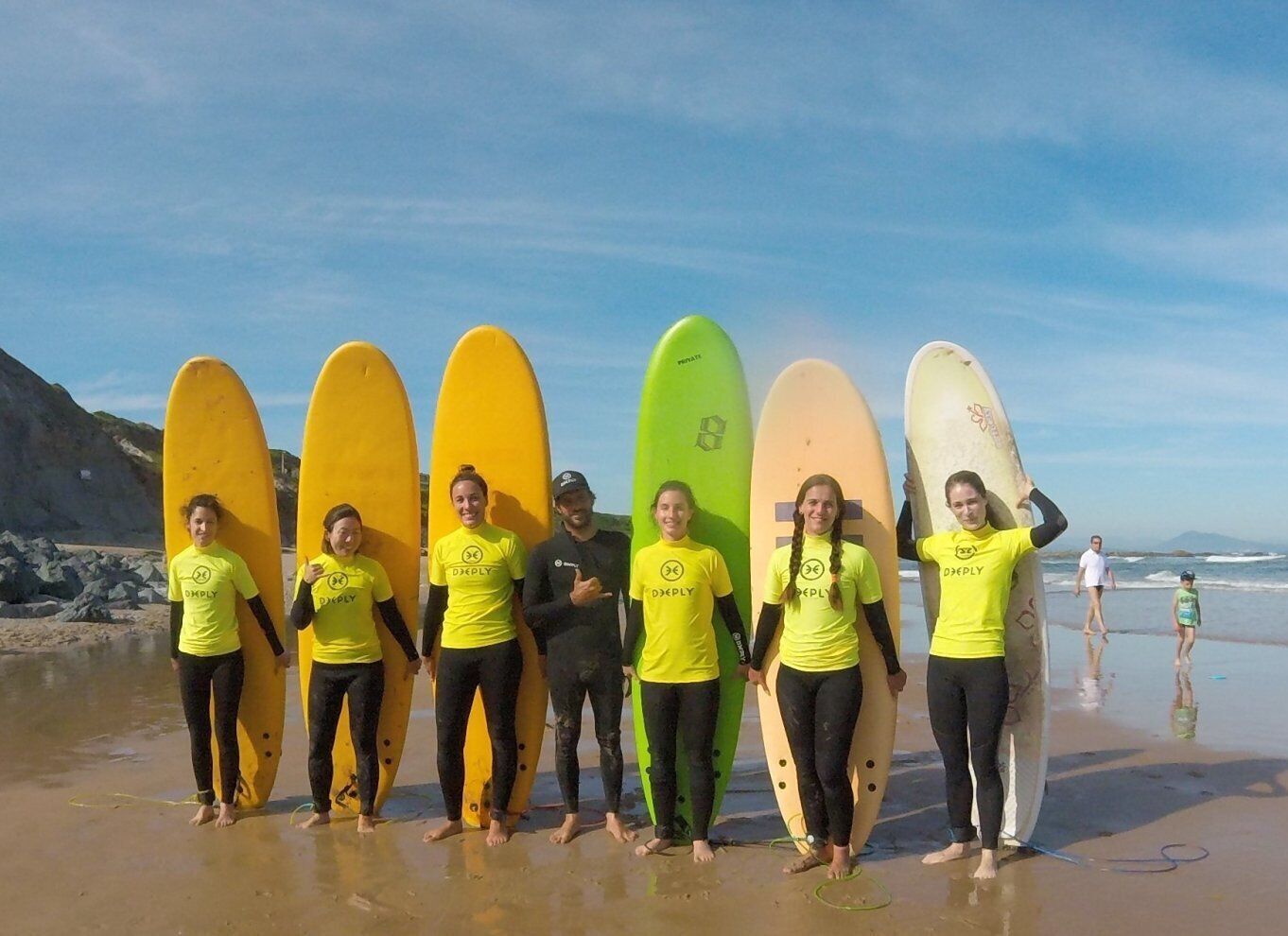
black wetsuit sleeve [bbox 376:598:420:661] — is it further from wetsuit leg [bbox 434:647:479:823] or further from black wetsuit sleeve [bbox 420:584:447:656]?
wetsuit leg [bbox 434:647:479:823]

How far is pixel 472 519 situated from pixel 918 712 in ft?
13.2

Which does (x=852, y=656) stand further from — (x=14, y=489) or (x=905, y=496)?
(x=14, y=489)

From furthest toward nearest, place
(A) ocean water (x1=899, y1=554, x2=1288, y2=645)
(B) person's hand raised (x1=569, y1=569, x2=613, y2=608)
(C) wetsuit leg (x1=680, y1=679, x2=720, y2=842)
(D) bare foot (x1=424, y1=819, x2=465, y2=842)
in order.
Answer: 1. (A) ocean water (x1=899, y1=554, x2=1288, y2=645)
2. (D) bare foot (x1=424, y1=819, x2=465, y2=842)
3. (B) person's hand raised (x1=569, y1=569, x2=613, y2=608)
4. (C) wetsuit leg (x1=680, y1=679, x2=720, y2=842)

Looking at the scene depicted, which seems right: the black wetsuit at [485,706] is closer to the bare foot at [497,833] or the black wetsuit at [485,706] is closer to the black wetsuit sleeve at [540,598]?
the bare foot at [497,833]

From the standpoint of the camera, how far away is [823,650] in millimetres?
3422

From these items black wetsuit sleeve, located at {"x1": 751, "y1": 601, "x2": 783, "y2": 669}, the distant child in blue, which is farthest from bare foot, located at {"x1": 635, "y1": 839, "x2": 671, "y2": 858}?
the distant child in blue

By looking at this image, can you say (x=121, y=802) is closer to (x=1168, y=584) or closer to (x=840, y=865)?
(x=840, y=865)

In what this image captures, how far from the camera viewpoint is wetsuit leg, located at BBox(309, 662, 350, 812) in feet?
12.9

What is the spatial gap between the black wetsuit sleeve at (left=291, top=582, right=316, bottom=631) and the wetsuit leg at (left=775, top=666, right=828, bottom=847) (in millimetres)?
1958

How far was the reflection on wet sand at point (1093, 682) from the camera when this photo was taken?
22.7 feet

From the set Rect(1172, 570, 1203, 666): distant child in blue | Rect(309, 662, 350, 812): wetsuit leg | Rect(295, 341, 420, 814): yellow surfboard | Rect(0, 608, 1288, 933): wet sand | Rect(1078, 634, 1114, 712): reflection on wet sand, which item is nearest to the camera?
Rect(0, 608, 1288, 933): wet sand

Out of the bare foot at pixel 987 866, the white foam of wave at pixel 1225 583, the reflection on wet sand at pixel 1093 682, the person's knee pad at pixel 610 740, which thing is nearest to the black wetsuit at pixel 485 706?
the person's knee pad at pixel 610 740

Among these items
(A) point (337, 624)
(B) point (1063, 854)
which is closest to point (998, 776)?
(B) point (1063, 854)

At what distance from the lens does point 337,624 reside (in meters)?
3.94
